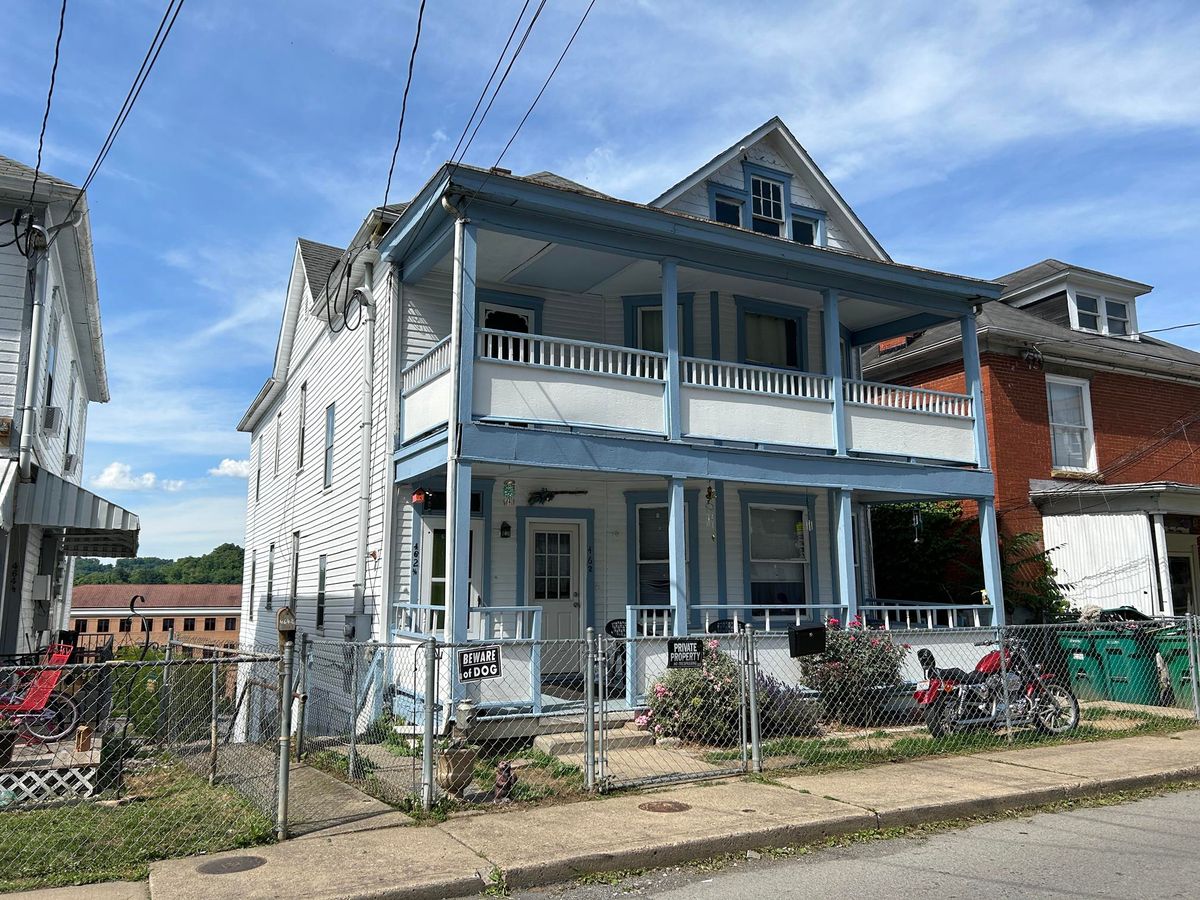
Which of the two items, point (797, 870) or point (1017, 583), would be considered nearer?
point (797, 870)

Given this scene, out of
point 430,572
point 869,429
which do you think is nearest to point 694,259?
point 869,429

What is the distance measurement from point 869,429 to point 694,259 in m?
3.76

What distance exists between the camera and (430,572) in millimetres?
12734

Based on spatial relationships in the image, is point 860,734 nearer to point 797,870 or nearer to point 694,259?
point 797,870

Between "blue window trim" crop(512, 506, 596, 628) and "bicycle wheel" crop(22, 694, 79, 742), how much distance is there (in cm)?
559

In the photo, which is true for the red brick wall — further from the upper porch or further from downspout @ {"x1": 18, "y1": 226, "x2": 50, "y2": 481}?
downspout @ {"x1": 18, "y1": 226, "x2": 50, "y2": 481}

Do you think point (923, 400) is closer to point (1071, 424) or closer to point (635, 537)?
point (635, 537)

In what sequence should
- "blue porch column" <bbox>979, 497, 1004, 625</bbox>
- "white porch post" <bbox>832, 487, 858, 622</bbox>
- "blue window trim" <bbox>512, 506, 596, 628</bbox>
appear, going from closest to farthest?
"white porch post" <bbox>832, 487, 858, 622</bbox>
"blue window trim" <bbox>512, 506, 596, 628</bbox>
"blue porch column" <bbox>979, 497, 1004, 625</bbox>

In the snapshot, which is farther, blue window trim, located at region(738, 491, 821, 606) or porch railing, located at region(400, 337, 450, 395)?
blue window trim, located at region(738, 491, 821, 606)

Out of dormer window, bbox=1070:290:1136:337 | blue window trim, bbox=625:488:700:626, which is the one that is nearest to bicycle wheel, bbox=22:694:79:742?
blue window trim, bbox=625:488:700:626

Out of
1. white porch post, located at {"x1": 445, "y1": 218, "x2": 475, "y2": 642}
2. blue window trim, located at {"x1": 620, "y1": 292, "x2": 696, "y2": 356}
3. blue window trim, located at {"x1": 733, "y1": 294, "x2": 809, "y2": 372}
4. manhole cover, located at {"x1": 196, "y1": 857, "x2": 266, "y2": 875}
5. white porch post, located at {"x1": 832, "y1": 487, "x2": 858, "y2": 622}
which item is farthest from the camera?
blue window trim, located at {"x1": 733, "y1": 294, "x2": 809, "y2": 372}

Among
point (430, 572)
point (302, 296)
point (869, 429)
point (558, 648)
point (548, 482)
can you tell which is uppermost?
point (302, 296)

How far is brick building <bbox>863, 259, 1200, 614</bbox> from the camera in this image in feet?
54.4

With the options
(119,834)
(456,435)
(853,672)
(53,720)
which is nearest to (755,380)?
(853,672)
